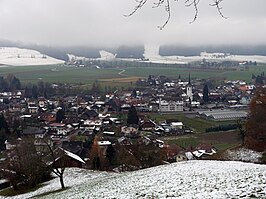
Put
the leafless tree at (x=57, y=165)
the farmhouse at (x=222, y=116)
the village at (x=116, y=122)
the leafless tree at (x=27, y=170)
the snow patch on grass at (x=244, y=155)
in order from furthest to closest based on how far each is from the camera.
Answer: the farmhouse at (x=222, y=116) → the village at (x=116, y=122) → the snow patch on grass at (x=244, y=155) → the leafless tree at (x=27, y=170) → the leafless tree at (x=57, y=165)

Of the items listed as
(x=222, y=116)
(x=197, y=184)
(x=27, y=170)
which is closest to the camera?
(x=197, y=184)

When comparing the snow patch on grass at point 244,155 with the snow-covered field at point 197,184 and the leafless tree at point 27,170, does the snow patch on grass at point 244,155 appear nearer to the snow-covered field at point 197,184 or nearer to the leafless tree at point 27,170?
the snow-covered field at point 197,184

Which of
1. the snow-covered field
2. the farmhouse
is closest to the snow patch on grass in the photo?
the snow-covered field

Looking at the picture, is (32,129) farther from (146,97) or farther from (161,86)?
(161,86)

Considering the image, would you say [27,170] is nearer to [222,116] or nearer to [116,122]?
[116,122]

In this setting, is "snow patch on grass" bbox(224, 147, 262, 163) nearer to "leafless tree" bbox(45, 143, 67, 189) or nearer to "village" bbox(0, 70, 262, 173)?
"village" bbox(0, 70, 262, 173)

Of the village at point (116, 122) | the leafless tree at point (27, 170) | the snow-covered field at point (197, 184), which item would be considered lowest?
the village at point (116, 122)

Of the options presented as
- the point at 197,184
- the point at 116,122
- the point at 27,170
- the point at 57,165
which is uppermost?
the point at 197,184

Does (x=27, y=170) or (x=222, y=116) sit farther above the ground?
(x=27, y=170)

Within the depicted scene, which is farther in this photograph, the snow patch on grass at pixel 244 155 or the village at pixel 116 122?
the village at pixel 116 122

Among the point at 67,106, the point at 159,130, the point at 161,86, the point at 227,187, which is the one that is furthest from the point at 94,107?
the point at 227,187

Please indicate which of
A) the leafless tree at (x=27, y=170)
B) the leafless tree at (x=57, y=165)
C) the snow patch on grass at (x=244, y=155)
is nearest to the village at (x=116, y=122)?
the leafless tree at (x=57, y=165)

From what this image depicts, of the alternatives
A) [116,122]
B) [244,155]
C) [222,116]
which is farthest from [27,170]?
[222,116]
